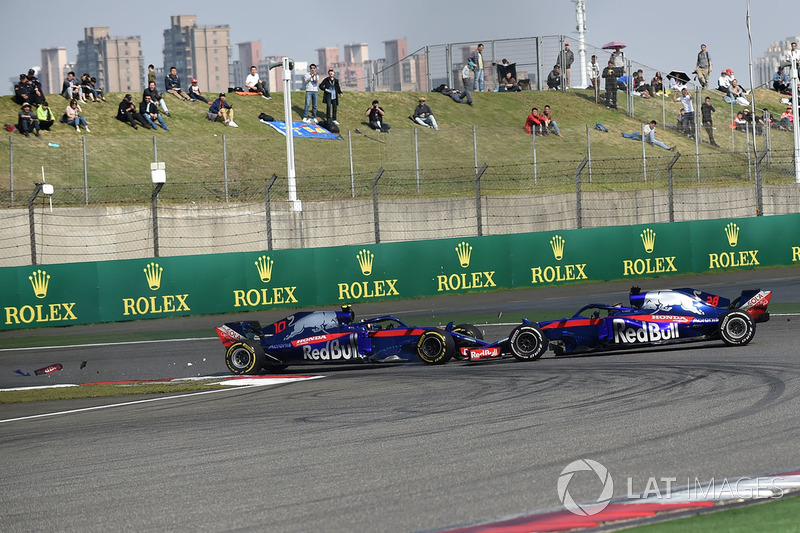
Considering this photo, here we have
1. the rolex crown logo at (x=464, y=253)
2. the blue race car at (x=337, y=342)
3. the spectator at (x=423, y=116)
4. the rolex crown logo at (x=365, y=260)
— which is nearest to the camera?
the blue race car at (x=337, y=342)

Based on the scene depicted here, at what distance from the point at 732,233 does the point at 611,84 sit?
16.3 m

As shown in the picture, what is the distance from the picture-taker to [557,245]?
86.8 feet

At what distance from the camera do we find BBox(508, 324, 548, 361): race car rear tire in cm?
1440

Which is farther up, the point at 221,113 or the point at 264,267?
the point at 221,113

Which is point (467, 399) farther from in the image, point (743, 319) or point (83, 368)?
point (83, 368)

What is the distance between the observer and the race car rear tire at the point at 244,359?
15500mm

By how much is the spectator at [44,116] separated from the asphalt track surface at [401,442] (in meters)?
18.7

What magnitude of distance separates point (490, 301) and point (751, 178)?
49.8 ft

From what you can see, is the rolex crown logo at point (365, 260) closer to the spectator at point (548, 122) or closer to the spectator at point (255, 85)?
the spectator at point (548, 122)

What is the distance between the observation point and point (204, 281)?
2394 centimetres

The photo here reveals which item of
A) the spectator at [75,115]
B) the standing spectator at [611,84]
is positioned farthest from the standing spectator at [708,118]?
the spectator at [75,115]

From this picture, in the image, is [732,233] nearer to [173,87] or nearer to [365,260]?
[365,260]

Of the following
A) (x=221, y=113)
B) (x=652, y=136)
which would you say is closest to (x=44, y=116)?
(x=221, y=113)

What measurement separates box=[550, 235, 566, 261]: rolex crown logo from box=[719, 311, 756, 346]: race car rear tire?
12275mm
